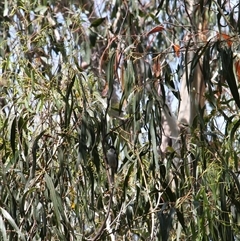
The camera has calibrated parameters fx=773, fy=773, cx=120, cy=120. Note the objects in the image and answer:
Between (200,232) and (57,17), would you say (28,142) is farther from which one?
(57,17)

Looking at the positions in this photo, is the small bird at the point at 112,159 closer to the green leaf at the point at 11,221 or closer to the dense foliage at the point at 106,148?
the dense foliage at the point at 106,148

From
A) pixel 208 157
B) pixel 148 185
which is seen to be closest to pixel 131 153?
pixel 148 185

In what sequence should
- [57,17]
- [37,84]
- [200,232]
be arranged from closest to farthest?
[200,232], [37,84], [57,17]

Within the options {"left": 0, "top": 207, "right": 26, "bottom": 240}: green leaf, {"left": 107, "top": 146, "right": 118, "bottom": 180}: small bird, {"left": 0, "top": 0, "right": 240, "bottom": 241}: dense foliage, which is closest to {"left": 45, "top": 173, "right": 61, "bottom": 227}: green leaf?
{"left": 0, "top": 0, "right": 240, "bottom": 241}: dense foliage

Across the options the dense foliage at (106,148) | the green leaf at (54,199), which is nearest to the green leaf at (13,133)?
the dense foliage at (106,148)

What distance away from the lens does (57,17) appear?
14.8 feet

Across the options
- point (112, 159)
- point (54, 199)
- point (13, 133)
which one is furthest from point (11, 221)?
point (112, 159)

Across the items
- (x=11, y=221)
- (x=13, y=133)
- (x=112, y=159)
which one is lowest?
(x=11, y=221)

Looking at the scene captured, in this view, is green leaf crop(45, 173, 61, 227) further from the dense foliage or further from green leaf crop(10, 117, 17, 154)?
green leaf crop(10, 117, 17, 154)

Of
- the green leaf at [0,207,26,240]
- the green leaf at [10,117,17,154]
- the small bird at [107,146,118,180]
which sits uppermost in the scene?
the green leaf at [10,117,17,154]

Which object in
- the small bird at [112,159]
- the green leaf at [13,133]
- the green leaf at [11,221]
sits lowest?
the green leaf at [11,221]

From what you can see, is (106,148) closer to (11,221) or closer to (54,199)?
(54,199)

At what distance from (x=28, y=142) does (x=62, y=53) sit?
55 cm

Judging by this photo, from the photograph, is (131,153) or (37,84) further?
(131,153)
